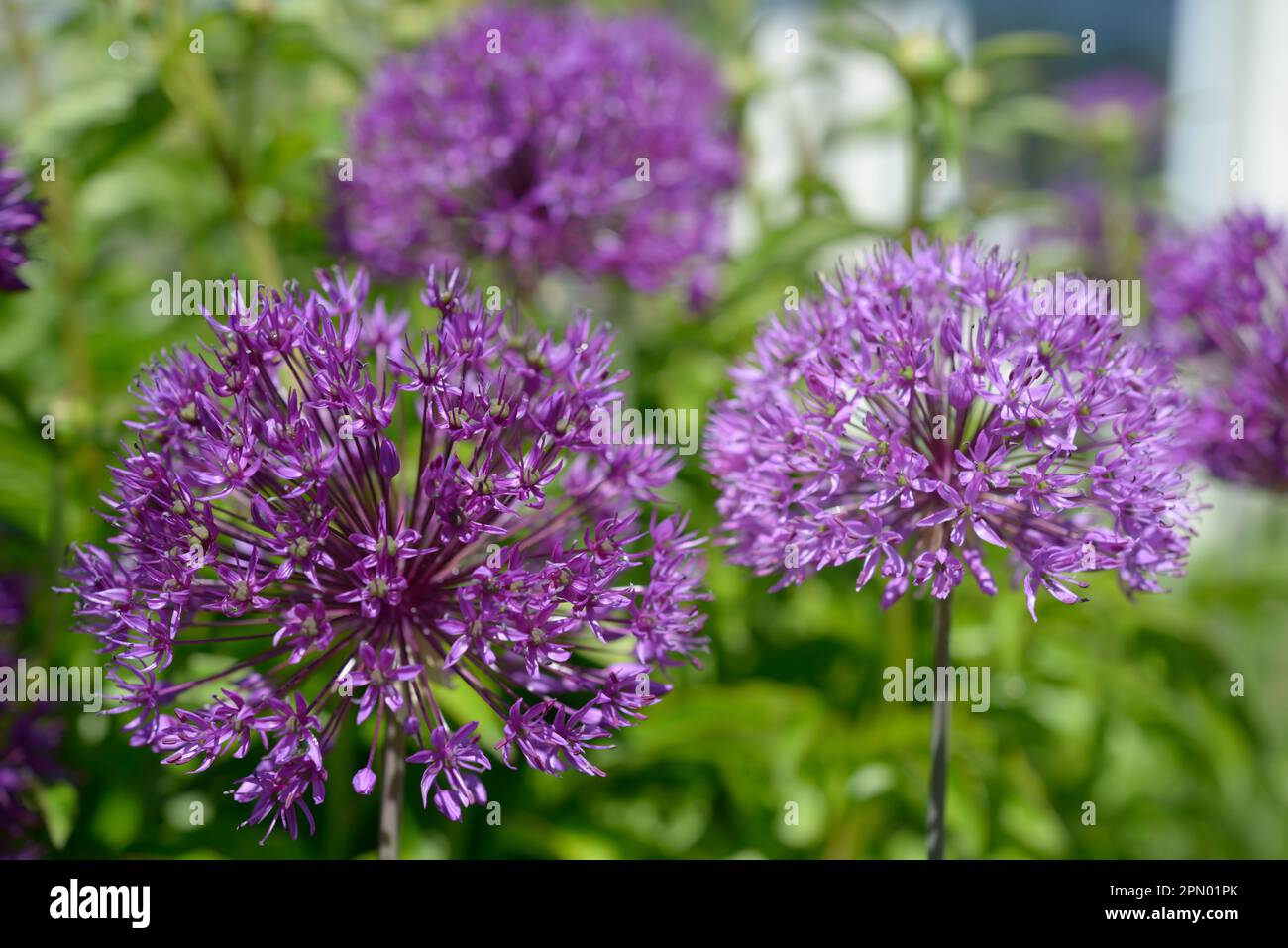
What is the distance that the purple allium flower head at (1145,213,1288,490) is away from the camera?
1.90 m

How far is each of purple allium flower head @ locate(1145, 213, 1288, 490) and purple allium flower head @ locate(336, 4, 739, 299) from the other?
3.43 ft

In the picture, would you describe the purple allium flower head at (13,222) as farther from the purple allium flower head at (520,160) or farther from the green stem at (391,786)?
the green stem at (391,786)

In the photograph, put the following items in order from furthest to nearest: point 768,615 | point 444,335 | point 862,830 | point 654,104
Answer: point 768,615 < point 654,104 < point 862,830 < point 444,335

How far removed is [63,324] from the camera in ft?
7.67

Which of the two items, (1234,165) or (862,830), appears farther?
(1234,165)

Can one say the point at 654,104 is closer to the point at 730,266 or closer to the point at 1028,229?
the point at 730,266

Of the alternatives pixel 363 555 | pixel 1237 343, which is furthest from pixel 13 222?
pixel 1237 343

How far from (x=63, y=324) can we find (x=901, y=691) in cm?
193

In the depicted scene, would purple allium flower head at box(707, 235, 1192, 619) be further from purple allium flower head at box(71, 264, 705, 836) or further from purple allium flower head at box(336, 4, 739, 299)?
purple allium flower head at box(336, 4, 739, 299)

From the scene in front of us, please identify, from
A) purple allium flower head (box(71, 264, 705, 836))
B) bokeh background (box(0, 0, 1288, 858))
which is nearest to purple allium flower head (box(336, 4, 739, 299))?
bokeh background (box(0, 0, 1288, 858))

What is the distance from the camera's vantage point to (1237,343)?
199 centimetres

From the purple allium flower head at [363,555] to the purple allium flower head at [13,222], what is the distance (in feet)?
1.27

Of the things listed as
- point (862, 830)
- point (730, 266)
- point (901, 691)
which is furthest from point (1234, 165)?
point (862, 830)
